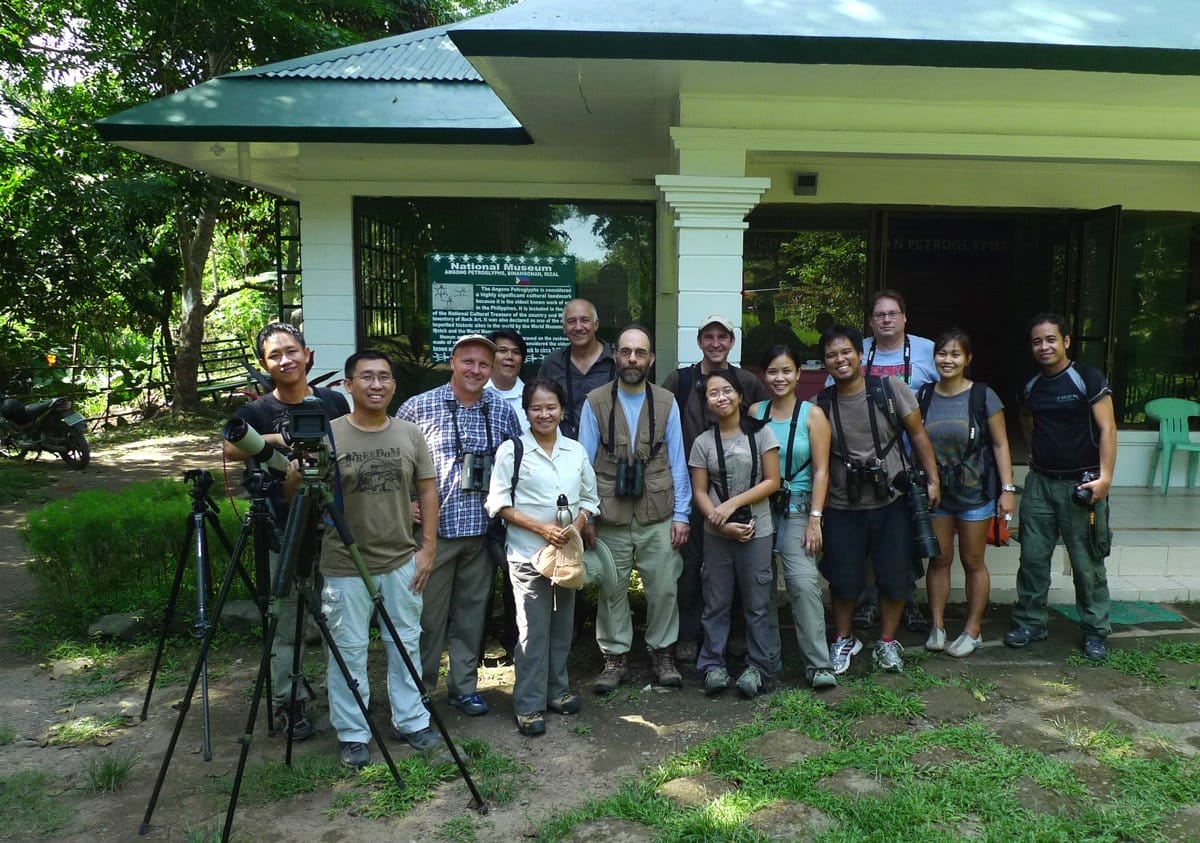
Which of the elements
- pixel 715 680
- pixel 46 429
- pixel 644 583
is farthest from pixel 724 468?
pixel 46 429

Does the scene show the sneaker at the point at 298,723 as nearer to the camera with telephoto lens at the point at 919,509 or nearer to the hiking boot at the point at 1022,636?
the camera with telephoto lens at the point at 919,509

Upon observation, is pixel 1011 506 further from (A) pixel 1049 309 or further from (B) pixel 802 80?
(A) pixel 1049 309

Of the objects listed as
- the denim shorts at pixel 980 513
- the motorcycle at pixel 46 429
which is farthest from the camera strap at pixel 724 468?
the motorcycle at pixel 46 429

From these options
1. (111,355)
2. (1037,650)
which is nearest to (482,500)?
(1037,650)

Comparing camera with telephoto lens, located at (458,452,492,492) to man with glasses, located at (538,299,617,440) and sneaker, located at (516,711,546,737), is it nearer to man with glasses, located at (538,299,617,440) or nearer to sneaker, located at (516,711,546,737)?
man with glasses, located at (538,299,617,440)

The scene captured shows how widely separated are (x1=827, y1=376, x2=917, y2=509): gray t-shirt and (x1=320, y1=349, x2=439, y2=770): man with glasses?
195 centimetres

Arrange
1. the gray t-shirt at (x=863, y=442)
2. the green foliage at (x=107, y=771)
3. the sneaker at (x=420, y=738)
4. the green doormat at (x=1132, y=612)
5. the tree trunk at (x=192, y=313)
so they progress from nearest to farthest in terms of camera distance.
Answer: the green foliage at (x=107, y=771) < the sneaker at (x=420, y=738) < the gray t-shirt at (x=863, y=442) < the green doormat at (x=1132, y=612) < the tree trunk at (x=192, y=313)

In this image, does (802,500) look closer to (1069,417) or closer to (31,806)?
(1069,417)

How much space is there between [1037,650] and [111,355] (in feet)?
50.8

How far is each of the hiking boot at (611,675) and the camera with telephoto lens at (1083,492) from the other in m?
2.43

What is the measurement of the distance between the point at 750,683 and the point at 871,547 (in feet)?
2.99

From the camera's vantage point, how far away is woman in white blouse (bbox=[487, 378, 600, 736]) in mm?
3795

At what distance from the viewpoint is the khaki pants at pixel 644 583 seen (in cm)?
414

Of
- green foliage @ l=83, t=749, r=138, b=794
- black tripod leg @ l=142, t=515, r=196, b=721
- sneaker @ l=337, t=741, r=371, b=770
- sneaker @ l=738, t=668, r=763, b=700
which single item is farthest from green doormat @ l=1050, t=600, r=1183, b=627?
green foliage @ l=83, t=749, r=138, b=794
